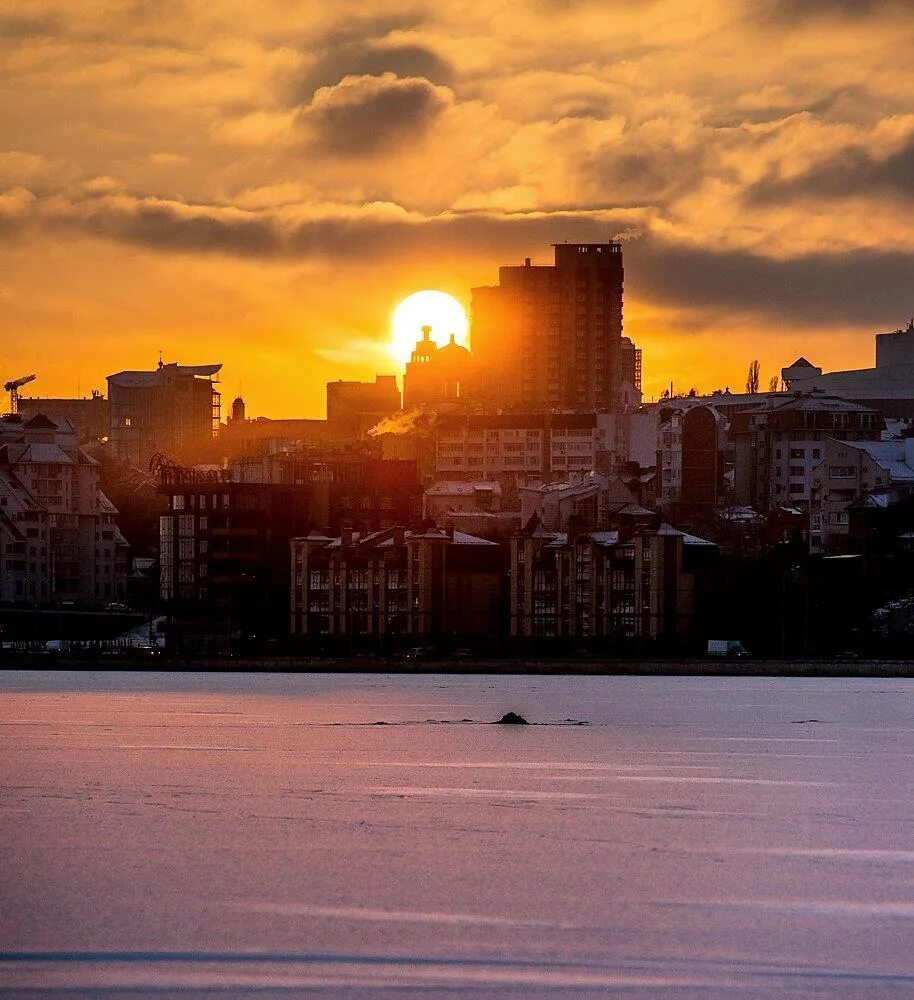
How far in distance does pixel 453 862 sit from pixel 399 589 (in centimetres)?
Answer: 9235

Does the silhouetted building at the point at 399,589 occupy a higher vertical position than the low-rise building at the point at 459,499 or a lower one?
lower

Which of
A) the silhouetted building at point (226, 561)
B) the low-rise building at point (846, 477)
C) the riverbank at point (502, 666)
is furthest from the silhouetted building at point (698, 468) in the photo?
the riverbank at point (502, 666)

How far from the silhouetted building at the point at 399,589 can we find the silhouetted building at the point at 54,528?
2829 centimetres

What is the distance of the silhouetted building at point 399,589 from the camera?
129500mm

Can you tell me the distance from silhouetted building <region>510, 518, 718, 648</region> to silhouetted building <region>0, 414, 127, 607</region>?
40.5 meters

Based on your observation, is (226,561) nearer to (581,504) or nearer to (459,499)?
(581,504)

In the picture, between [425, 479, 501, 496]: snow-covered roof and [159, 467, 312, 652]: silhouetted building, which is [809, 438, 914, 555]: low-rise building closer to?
[425, 479, 501, 496]: snow-covered roof

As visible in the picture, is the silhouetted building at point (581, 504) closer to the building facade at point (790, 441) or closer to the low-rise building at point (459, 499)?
the low-rise building at point (459, 499)

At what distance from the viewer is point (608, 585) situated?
128 metres

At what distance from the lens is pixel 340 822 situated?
1704 inches

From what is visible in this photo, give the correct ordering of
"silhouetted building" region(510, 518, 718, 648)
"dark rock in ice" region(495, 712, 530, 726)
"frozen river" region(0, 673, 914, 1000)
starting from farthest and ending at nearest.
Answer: "silhouetted building" region(510, 518, 718, 648), "dark rock in ice" region(495, 712, 530, 726), "frozen river" region(0, 673, 914, 1000)

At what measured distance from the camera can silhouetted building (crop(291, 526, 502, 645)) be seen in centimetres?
12950

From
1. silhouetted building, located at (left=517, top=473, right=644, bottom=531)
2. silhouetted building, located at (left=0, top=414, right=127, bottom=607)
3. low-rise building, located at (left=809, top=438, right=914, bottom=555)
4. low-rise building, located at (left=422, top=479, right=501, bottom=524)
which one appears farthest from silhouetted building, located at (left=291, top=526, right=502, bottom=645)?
low-rise building, located at (left=809, top=438, right=914, bottom=555)

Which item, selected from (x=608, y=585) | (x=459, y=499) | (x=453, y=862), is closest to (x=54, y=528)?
(x=459, y=499)
